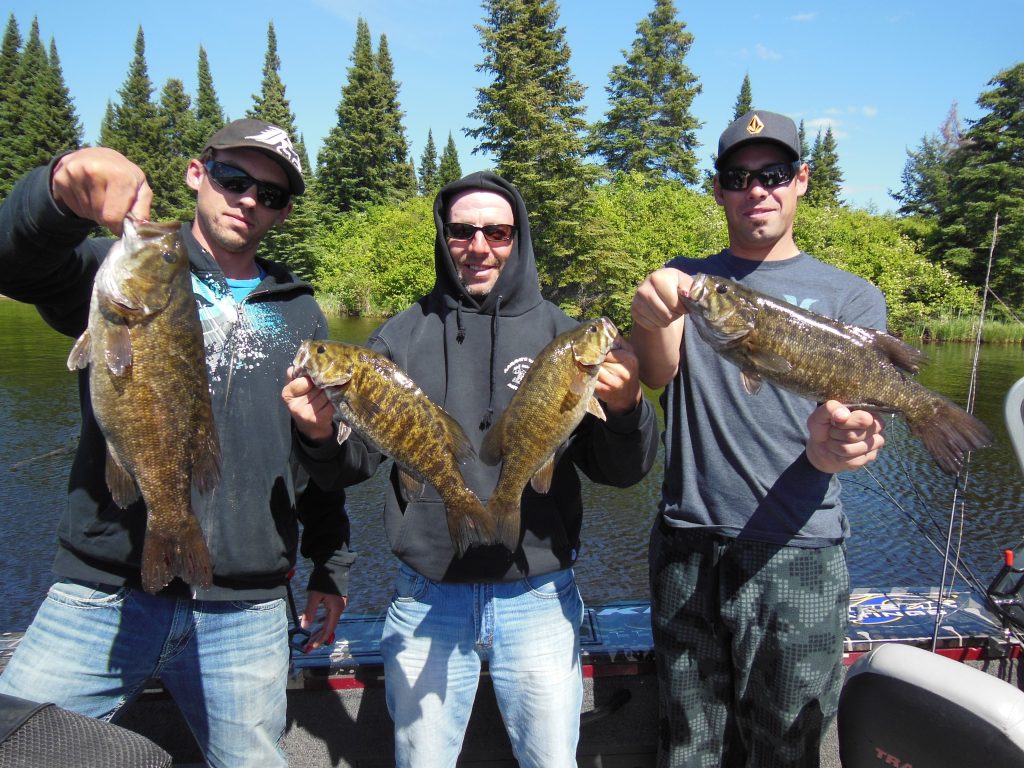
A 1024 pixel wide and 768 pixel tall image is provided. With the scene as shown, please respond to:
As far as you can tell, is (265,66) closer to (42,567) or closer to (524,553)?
(42,567)

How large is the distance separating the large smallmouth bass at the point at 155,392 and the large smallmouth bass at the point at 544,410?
1200mm

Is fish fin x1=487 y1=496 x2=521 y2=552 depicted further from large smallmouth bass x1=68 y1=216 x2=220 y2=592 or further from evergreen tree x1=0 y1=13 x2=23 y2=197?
evergreen tree x1=0 y1=13 x2=23 y2=197

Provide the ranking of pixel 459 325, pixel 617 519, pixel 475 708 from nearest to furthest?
pixel 459 325 < pixel 475 708 < pixel 617 519

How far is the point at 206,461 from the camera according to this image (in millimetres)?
2639

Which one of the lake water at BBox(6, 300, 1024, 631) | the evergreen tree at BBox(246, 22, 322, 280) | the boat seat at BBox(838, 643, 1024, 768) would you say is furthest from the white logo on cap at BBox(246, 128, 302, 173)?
the evergreen tree at BBox(246, 22, 322, 280)

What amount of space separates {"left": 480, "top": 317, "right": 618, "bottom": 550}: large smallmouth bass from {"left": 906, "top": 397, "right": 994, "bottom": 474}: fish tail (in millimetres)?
1397

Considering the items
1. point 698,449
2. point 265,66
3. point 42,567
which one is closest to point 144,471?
point 698,449

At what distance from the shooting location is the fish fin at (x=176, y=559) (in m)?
2.46

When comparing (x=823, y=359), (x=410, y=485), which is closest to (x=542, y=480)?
(x=410, y=485)

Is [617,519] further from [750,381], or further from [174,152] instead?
[174,152]

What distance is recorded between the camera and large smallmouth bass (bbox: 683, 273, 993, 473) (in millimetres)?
2695

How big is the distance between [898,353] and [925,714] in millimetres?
1436

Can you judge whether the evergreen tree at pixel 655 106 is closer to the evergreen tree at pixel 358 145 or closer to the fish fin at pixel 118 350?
the evergreen tree at pixel 358 145

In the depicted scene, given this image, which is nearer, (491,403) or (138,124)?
(491,403)
